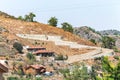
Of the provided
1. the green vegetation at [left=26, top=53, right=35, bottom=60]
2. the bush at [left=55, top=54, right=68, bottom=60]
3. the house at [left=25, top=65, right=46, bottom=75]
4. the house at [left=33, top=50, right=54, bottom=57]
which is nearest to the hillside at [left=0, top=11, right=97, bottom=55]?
the bush at [left=55, top=54, right=68, bottom=60]

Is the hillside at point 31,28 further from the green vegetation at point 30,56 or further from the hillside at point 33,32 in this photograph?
the green vegetation at point 30,56

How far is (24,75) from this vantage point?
89938mm

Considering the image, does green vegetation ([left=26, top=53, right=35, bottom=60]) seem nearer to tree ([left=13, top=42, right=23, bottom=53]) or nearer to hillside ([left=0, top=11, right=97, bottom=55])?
tree ([left=13, top=42, right=23, bottom=53])

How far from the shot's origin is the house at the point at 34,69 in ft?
304

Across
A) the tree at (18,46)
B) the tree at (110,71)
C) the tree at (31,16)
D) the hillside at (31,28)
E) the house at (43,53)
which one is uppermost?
the tree at (31,16)

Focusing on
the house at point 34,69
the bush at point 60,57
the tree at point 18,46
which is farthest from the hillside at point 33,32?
the house at point 34,69

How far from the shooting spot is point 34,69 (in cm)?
9375

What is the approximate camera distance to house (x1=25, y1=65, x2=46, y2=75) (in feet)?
304

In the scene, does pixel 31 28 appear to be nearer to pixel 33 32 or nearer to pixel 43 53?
pixel 33 32

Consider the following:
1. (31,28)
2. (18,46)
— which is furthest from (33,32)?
(18,46)

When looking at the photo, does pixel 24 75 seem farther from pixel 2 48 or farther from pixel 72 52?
pixel 72 52

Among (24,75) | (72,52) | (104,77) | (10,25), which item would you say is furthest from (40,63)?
(104,77)

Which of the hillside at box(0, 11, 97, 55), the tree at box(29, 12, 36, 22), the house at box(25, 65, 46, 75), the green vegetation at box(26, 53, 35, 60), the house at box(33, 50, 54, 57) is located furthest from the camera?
the tree at box(29, 12, 36, 22)

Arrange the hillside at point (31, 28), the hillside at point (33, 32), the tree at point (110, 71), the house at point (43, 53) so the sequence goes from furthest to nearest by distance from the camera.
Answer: the hillside at point (31, 28) < the hillside at point (33, 32) < the house at point (43, 53) < the tree at point (110, 71)
